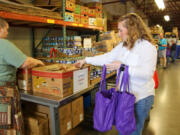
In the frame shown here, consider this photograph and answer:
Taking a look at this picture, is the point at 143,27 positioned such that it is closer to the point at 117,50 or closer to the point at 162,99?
the point at 117,50

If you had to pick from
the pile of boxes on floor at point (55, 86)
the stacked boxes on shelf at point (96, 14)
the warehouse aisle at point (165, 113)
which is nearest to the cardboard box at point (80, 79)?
the pile of boxes on floor at point (55, 86)

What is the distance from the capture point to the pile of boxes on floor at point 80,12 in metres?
3.03

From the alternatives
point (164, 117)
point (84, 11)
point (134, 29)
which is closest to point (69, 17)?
point (84, 11)

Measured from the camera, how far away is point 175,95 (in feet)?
15.2

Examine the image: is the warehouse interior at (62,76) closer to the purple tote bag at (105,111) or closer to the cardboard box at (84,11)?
A: the cardboard box at (84,11)

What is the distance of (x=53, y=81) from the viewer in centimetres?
177

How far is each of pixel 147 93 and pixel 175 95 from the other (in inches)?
146

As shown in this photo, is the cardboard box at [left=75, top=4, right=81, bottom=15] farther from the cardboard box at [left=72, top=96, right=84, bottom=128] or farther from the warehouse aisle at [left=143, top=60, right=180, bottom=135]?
the warehouse aisle at [left=143, top=60, right=180, bottom=135]

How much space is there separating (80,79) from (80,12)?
76.8 inches

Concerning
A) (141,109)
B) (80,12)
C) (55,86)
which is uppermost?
(80,12)

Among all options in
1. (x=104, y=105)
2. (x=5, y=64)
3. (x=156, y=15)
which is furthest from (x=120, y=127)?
(x=156, y=15)

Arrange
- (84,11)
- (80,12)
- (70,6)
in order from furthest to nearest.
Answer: (84,11), (80,12), (70,6)

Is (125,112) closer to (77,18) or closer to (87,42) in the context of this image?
(87,42)

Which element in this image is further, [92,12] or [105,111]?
[92,12]
